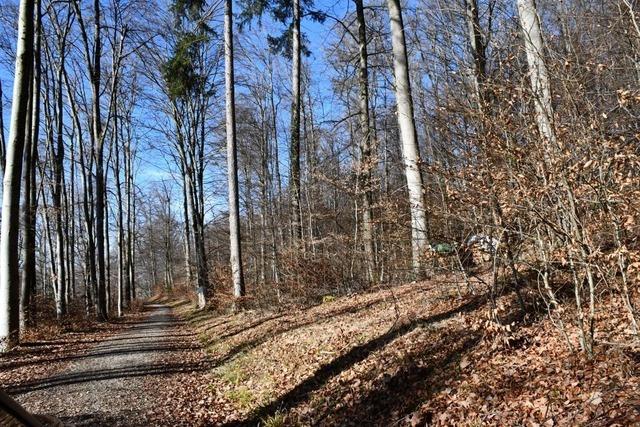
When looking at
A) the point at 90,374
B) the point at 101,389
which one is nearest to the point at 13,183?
the point at 90,374

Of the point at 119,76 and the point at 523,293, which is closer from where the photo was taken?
the point at 523,293

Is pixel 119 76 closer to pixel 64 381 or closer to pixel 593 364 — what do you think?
pixel 64 381

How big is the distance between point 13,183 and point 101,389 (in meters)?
5.48

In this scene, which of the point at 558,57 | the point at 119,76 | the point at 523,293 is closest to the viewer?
the point at 558,57

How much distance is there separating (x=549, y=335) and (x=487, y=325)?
0.87 m

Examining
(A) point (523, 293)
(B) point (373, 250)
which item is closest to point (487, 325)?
(A) point (523, 293)

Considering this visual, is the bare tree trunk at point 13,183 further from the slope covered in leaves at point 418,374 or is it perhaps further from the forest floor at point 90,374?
the slope covered in leaves at point 418,374

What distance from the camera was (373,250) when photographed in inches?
481

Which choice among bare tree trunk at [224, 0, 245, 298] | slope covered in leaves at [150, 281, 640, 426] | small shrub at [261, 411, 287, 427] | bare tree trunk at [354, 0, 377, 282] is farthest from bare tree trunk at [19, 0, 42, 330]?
small shrub at [261, 411, 287, 427]

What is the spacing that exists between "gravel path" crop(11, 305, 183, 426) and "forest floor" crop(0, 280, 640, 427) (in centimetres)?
3

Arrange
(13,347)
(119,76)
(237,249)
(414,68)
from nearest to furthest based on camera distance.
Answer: (13,347), (237,249), (414,68), (119,76)

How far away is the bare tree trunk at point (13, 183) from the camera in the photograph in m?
10.5

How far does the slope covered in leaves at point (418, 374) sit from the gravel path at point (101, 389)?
537mm

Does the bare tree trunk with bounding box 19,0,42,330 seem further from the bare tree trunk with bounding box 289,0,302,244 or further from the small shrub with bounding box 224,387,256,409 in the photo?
the small shrub with bounding box 224,387,256,409
